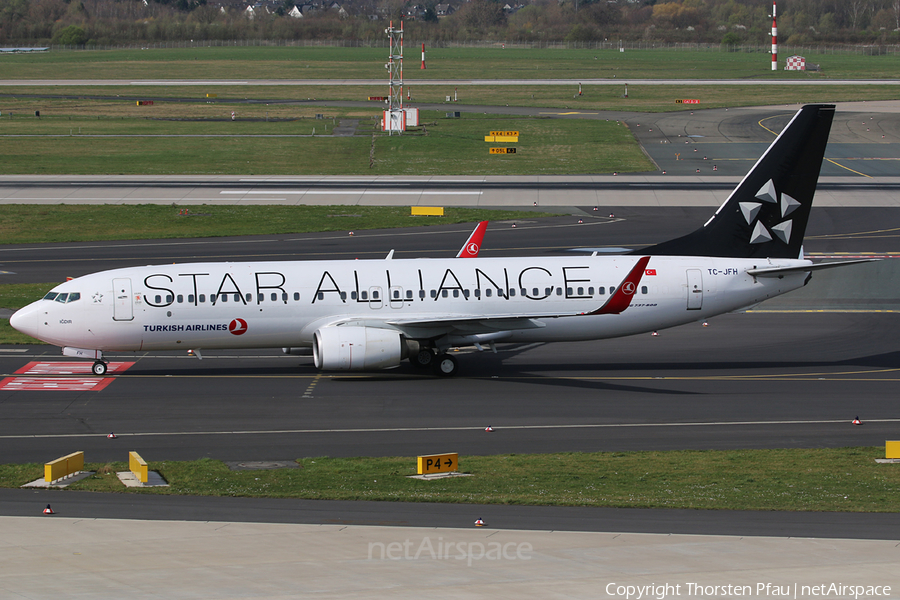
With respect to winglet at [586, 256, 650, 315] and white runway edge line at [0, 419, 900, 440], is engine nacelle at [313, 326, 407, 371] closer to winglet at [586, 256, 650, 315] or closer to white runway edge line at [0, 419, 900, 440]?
white runway edge line at [0, 419, 900, 440]

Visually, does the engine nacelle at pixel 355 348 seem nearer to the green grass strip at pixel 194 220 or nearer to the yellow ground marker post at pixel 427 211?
the green grass strip at pixel 194 220

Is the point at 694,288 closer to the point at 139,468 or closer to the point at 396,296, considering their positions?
the point at 396,296

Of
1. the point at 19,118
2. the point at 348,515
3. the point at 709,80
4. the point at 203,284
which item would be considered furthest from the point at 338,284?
the point at 709,80

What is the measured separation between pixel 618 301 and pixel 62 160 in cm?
7445

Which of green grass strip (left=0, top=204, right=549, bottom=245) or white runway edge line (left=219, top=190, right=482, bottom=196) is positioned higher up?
white runway edge line (left=219, top=190, right=482, bottom=196)

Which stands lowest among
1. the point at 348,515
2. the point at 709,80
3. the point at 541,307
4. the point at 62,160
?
the point at 348,515

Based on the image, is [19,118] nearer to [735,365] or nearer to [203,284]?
[203,284]

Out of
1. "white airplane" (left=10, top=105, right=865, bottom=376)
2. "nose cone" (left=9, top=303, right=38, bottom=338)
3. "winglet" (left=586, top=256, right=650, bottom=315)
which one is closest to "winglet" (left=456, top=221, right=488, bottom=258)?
"white airplane" (left=10, top=105, right=865, bottom=376)

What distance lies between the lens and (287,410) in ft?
109

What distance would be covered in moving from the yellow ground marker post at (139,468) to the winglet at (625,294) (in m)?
16.0

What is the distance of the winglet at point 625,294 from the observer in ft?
113

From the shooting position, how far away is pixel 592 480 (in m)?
25.8

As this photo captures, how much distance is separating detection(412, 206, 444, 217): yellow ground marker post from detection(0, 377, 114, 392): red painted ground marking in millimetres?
34984

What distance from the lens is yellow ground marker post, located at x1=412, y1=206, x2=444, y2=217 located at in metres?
69.4
